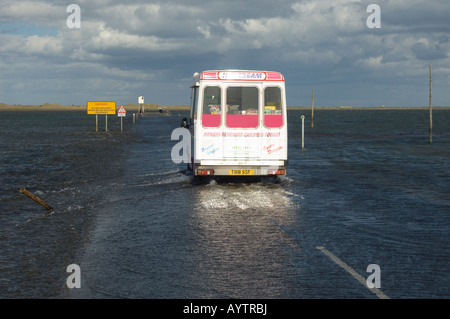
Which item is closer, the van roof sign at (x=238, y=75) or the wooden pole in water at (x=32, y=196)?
the wooden pole in water at (x=32, y=196)

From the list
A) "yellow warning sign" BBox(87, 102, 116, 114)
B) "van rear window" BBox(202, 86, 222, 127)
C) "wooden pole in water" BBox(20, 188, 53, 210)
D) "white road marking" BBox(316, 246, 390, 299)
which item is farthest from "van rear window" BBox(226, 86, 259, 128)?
"yellow warning sign" BBox(87, 102, 116, 114)

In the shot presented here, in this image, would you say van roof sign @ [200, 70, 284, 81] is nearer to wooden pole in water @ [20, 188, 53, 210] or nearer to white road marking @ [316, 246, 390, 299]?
wooden pole in water @ [20, 188, 53, 210]

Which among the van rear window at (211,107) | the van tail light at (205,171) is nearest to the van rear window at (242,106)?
the van rear window at (211,107)

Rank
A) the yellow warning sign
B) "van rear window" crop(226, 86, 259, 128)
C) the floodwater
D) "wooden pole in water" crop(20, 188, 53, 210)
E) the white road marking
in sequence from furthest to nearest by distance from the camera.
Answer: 1. the yellow warning sign
2. "van rear window" crop(226, 86, 259, 128)
3. "wooden pole in water" crop(20, 188, 53, 210)
4. the floodwater
5. the white road marking

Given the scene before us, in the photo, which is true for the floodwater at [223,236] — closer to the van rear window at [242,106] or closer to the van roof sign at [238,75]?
the van rear window at [242,106]

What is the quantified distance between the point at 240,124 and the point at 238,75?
1278mm

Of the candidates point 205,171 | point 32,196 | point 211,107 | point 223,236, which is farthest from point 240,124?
point 223,236

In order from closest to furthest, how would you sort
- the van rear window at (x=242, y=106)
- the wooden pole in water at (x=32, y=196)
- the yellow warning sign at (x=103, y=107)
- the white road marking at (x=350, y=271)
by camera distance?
the white road marking at (x=350, y=271) < the wooden pole in water at (x=32, y=196) < the van rear window at (x=242, y=106) < the yellow warning sign at (x=103, y=107)

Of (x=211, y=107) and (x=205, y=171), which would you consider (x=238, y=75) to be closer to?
(x=211, y=107)

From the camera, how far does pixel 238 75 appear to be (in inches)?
584

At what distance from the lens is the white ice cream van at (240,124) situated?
48.7 ft

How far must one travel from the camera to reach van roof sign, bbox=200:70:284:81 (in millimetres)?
14797

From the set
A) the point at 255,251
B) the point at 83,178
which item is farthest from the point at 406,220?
the point at 83,178

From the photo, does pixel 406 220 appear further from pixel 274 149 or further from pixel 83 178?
pixel 83 178
